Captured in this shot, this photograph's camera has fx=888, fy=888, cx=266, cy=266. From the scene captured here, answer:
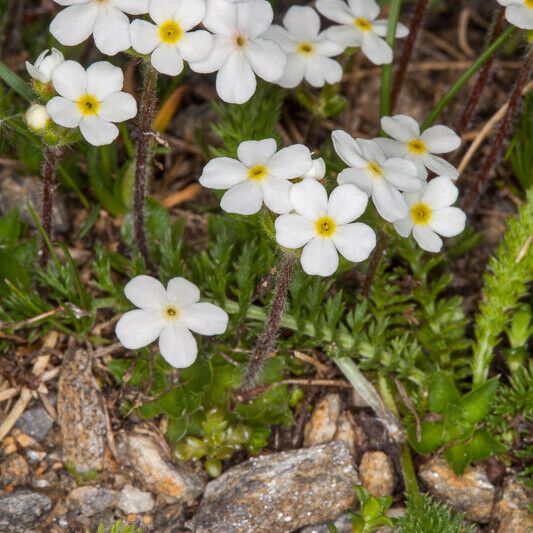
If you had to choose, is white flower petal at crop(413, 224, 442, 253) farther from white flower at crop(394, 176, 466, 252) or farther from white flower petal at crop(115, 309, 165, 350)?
white flower petal at crop(115, 309, 165, 350)

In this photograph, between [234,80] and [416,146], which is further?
[416,146]

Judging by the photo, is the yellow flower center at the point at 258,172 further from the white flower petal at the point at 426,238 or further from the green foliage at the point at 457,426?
the green foliage at the point at 457,426

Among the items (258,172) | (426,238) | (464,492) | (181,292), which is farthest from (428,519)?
(258,172)

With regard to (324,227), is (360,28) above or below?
above

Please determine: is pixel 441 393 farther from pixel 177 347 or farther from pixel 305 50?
pixel 305 50

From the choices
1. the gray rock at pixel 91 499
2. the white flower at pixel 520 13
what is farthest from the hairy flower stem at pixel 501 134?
the gray rock at pixel 91 499

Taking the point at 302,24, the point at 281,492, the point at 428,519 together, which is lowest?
the point at 281,492

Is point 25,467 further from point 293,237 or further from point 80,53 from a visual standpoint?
point 80,53
